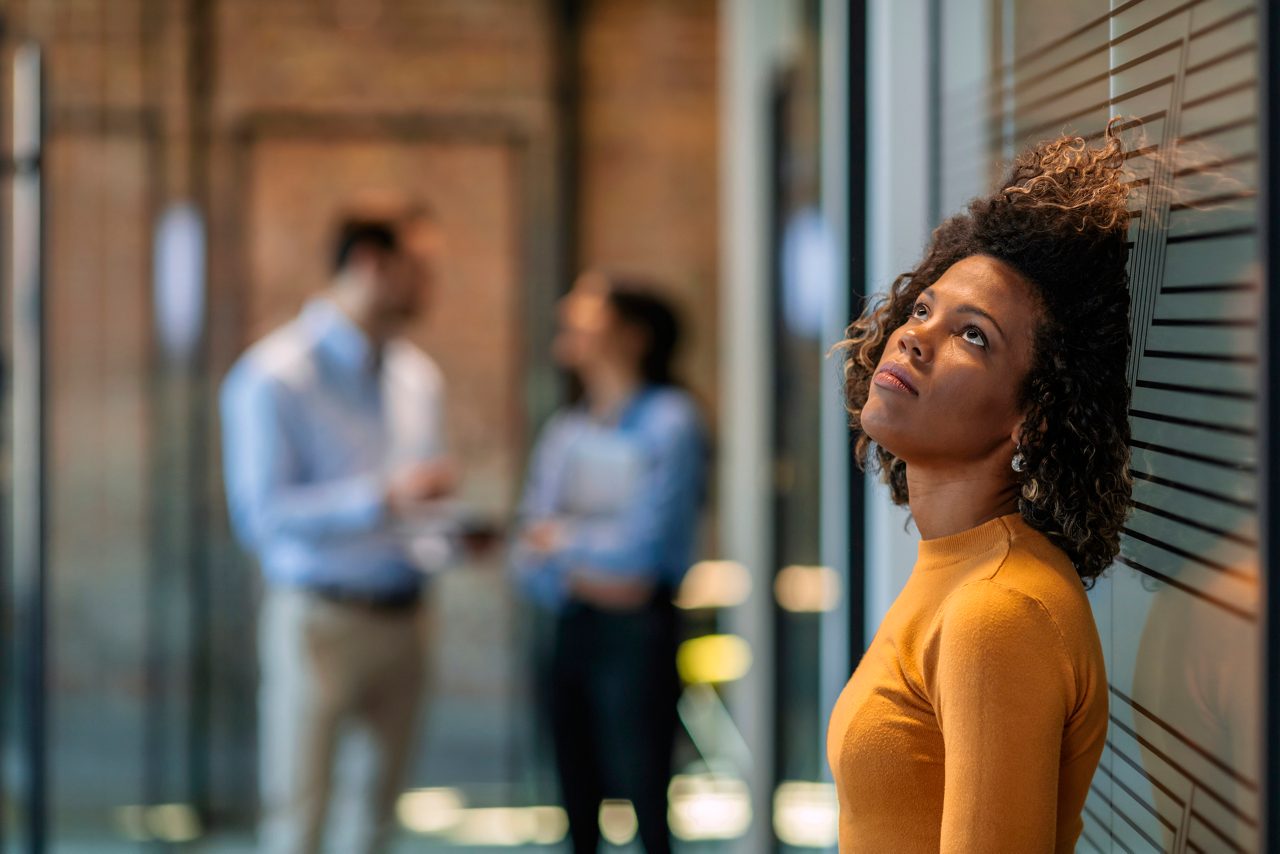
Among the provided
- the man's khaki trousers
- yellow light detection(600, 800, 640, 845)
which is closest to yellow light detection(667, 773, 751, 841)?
yellow light detection(600, 800, 640, 845)

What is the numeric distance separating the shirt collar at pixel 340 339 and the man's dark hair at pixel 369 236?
15 cm

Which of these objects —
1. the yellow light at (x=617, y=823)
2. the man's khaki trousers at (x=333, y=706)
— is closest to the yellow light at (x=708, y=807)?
the yellow light at (x=617, y=823)

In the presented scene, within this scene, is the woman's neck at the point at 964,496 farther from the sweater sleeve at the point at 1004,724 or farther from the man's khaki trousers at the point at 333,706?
the man's khaki trousers at the point at 333,706

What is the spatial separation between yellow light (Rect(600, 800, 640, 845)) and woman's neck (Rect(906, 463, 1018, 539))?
3417 millimetres

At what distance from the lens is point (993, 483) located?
1.05 m

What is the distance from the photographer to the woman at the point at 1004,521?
94 centimetres

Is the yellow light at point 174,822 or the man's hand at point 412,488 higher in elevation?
the man's hand at point 412,488

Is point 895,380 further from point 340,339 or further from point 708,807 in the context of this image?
point 708,807

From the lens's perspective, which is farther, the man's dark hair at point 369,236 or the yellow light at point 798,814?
the yellow light at point 798,814

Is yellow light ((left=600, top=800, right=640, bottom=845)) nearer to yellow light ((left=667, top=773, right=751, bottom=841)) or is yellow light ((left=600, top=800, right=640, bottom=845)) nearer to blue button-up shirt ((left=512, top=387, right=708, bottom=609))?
yellow light ((left=667, top=773, right=751, bottom=841))

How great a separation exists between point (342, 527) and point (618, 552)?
617mm

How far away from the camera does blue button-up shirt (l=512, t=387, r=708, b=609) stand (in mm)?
3258

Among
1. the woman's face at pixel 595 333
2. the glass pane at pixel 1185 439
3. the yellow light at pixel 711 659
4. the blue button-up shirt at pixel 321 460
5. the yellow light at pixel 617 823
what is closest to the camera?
the glass pane at pixel 1185 439

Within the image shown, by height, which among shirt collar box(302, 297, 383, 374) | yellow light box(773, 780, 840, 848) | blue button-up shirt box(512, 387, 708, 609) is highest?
shirt collar box(302, 297, 383, 374)
